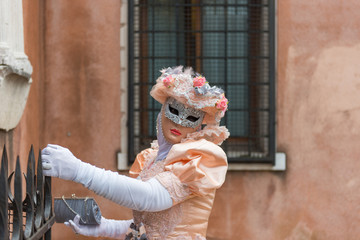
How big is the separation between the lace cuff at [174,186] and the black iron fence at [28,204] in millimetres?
690

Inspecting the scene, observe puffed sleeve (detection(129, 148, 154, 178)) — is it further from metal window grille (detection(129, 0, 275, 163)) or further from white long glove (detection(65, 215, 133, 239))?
metal window grille (detection(129, 0, 275, 163))

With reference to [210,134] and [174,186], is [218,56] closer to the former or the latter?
[210,134]

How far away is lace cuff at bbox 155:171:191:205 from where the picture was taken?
3.18 meters

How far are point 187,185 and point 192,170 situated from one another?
3.3 inches

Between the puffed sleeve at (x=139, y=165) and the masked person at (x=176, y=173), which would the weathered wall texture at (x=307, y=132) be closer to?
the puffed sleeve at (x=139, y=165)

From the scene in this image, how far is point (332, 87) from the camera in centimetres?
677

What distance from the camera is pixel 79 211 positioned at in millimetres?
3416

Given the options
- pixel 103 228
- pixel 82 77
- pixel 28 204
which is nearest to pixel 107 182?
pixel 103 228

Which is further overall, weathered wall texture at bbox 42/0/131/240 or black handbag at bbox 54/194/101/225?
weathered wall texture at bbox 42/0/131/240

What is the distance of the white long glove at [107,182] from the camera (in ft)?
8.93

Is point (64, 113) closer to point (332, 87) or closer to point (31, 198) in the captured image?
point (332, 87)

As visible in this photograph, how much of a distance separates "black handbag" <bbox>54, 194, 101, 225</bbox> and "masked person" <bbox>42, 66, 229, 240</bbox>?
4 cm

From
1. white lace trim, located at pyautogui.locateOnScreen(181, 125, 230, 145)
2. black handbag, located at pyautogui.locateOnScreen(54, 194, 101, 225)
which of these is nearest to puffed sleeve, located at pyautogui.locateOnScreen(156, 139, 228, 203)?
white lace trim, located at pyautogui.locateOnScreen(181, 125, 230, 145)

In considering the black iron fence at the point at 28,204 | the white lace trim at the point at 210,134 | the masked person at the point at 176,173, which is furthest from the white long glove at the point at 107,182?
the white lace trim at the point at 210,134
